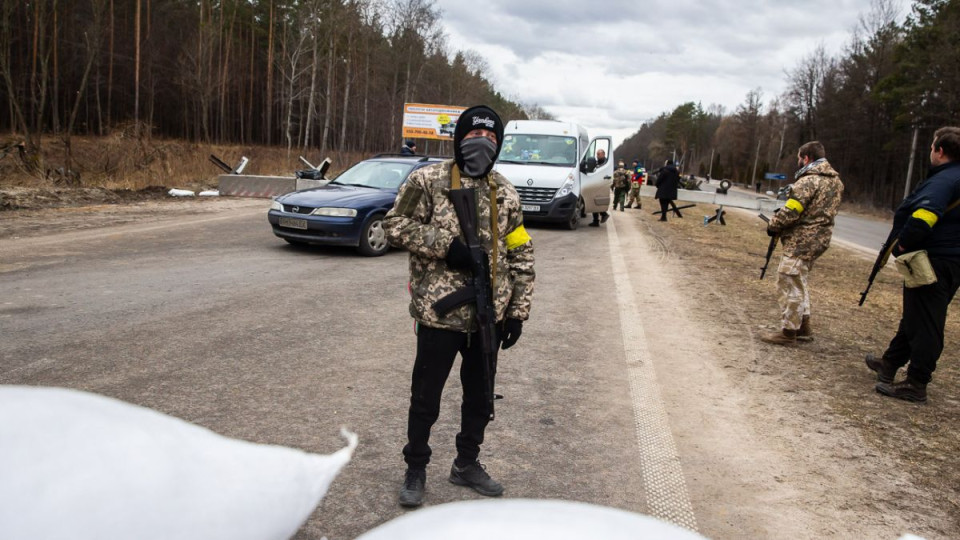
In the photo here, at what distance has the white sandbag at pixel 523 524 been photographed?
3.73 ft

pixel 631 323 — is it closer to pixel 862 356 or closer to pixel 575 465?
pixel 862 356

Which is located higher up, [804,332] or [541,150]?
[541,150]

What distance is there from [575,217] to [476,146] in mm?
12867

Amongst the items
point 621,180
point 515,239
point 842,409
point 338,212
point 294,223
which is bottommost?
point 842,409

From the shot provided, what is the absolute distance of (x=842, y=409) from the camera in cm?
470

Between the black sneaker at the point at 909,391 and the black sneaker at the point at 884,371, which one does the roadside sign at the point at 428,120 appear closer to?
the black sneaker at the point at 884,371

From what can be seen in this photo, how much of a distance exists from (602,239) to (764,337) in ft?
26.8

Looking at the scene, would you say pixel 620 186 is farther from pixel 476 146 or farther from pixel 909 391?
pixel 476 146

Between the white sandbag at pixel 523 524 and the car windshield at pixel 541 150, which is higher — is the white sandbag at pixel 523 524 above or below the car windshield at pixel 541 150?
below

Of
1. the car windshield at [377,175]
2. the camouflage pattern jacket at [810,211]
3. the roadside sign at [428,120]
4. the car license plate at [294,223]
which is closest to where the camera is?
the camouflage pattern jacket at [810,211]

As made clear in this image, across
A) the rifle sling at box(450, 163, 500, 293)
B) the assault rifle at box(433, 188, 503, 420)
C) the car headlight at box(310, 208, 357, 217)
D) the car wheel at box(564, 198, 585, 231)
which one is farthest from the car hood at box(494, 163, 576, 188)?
the assault rifle at box(433, 188, 503, 420)

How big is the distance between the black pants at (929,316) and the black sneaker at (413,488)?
12.7 feet

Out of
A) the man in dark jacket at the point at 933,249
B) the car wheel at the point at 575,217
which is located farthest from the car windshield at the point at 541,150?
the man in dark jacket at the point at 933,249

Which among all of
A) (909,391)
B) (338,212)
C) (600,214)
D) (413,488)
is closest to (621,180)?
(600,214)
